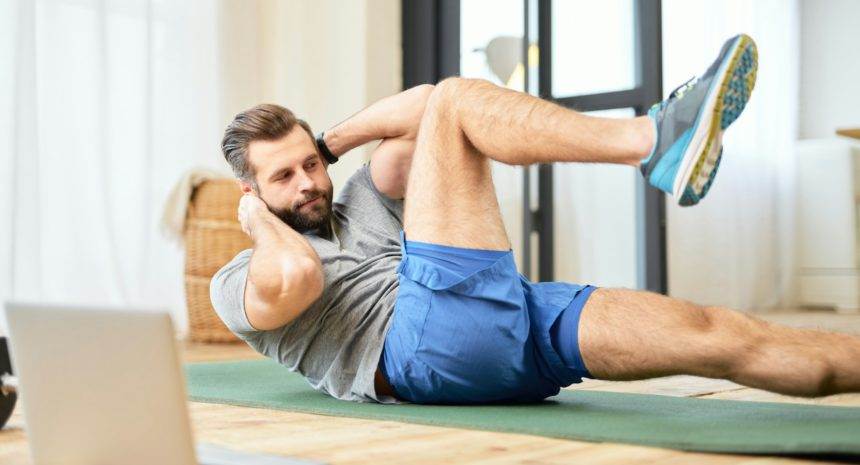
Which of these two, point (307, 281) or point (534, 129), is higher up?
point (534, 129)

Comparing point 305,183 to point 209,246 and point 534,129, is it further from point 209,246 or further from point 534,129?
point 209,246

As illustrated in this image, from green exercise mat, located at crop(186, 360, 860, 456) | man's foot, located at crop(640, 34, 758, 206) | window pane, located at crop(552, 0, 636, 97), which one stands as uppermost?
window pane, located at crop(552, 0, 636, 97)

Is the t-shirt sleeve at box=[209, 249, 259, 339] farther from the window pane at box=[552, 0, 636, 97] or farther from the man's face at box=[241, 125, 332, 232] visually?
the window pane at box=[552, 0, 636, 97]

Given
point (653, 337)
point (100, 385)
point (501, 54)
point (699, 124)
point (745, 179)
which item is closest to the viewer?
point (100, 385)

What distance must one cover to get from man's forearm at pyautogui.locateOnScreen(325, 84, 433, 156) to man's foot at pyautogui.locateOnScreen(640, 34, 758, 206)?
1.94 ft

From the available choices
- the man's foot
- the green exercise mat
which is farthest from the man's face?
the man's foot

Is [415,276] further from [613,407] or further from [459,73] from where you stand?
[459,73]

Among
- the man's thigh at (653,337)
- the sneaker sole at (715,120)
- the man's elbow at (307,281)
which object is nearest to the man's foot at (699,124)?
the sneaker sole at (715,120)

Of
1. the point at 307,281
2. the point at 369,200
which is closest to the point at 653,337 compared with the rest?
the point at 307,281

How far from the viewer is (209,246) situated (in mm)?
3641

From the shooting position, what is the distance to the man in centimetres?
140

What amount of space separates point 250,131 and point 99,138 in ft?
6.93

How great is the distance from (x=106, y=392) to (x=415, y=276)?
2.35 ft

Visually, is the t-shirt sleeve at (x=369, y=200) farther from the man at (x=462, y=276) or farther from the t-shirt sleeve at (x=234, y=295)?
the t-shirt sleeve at (x=234, y=295)
